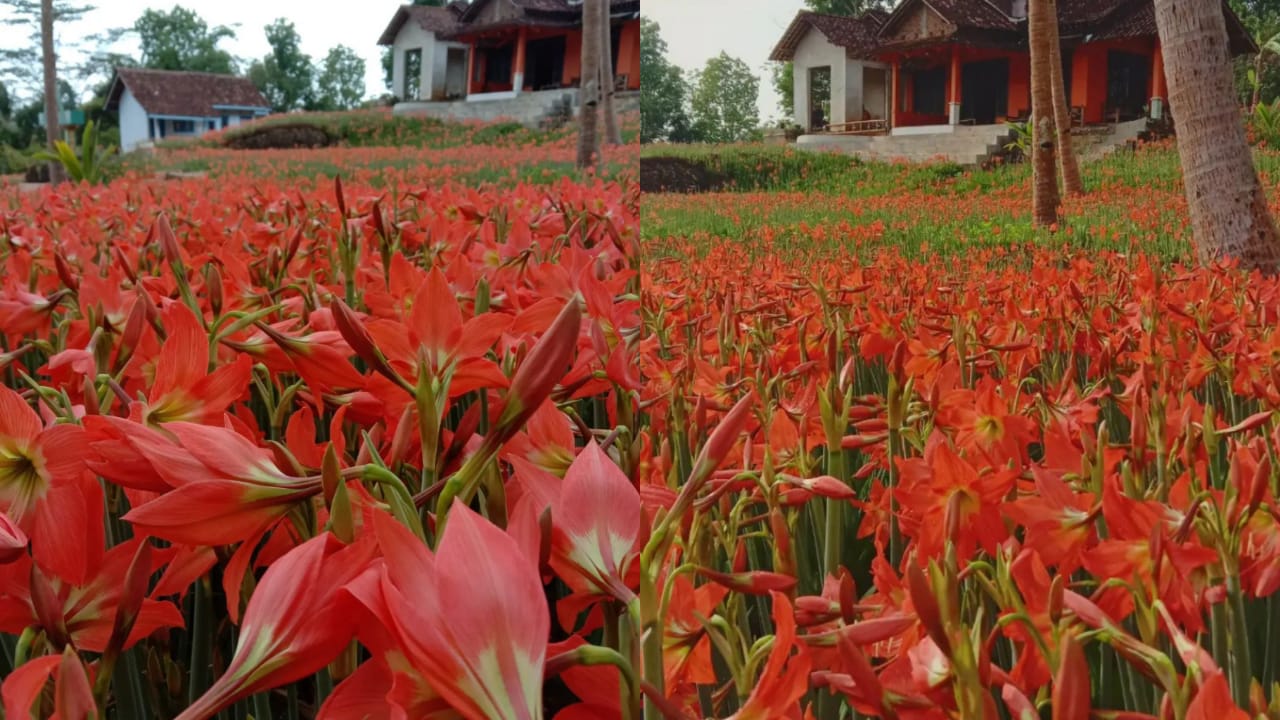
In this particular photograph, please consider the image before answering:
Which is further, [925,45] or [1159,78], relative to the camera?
[1159,78]

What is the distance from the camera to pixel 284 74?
43906mm

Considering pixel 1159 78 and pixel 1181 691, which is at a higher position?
pixel 1159 78

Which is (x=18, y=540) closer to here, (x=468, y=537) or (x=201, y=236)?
(x=468, y=537)

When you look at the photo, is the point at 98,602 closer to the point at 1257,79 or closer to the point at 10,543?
the point at 10,543

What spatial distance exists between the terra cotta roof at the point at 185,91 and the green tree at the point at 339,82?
2318 mm

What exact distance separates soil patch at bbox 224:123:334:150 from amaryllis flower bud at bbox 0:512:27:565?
25.3m

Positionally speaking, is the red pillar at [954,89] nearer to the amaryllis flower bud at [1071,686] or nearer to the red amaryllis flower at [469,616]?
the amaryllis flower bud at [1071,686]

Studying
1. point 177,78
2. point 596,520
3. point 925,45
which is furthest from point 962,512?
point 177,78

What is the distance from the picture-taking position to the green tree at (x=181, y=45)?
43906 mm

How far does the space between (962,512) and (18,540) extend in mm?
580

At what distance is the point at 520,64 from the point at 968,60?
17.1 meters

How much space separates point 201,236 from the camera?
8.31 feet

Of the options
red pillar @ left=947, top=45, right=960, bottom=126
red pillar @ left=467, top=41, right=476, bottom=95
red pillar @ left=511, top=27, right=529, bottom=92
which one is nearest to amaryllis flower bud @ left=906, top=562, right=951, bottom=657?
red pillar @ left=947, top=45, right=960, bottom=126

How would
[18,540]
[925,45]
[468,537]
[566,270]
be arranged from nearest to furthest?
[468,537] → [18,540] → [566,270] → [925,45]
